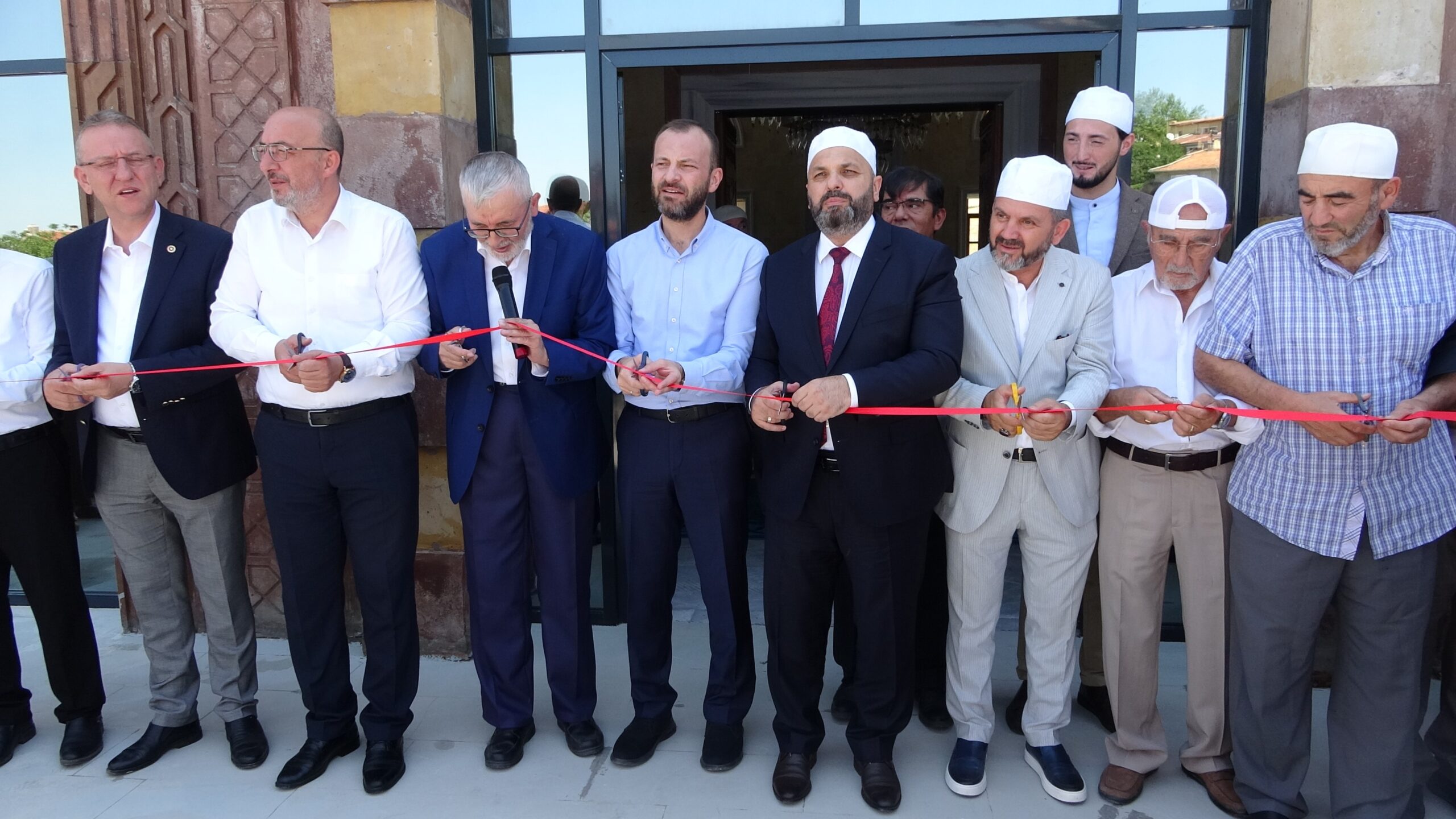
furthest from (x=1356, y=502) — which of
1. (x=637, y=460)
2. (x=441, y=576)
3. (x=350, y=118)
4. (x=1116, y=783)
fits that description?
(x=350, y=118)

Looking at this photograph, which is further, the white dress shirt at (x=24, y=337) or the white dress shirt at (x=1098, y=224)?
the white dress shirt at (x=1098, y=224)

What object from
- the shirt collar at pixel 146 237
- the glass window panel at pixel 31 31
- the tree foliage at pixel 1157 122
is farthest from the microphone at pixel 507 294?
the glass window panel at pixel 31 31

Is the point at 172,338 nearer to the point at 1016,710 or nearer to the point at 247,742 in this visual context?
the point at 247,742

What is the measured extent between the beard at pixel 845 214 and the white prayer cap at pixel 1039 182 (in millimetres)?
433

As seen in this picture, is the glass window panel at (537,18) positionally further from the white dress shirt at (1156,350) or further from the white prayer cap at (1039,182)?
the white dress shirt at (1156,350)

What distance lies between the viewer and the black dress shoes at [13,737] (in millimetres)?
3559

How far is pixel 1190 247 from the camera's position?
3.02 metres

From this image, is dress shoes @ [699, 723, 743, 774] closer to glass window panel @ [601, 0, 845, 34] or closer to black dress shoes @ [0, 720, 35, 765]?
black dress shoes @ [0, 720, 35, 765]

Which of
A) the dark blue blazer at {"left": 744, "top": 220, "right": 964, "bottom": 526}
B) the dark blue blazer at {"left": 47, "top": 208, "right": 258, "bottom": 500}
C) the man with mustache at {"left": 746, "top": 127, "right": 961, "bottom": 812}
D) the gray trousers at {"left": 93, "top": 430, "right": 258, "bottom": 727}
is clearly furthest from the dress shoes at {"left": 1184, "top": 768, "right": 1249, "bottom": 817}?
the dark blue blazer at {"left": 47, "top": 208, "right": 258, "bottom": 500}

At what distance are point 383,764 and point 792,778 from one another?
1.39 m

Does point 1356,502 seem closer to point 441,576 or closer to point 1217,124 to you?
point 1217,124

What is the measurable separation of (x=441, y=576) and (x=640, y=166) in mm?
4951

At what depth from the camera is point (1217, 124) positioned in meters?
4.32

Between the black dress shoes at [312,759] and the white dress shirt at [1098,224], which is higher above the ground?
the white dress shirt at [1098,224]
